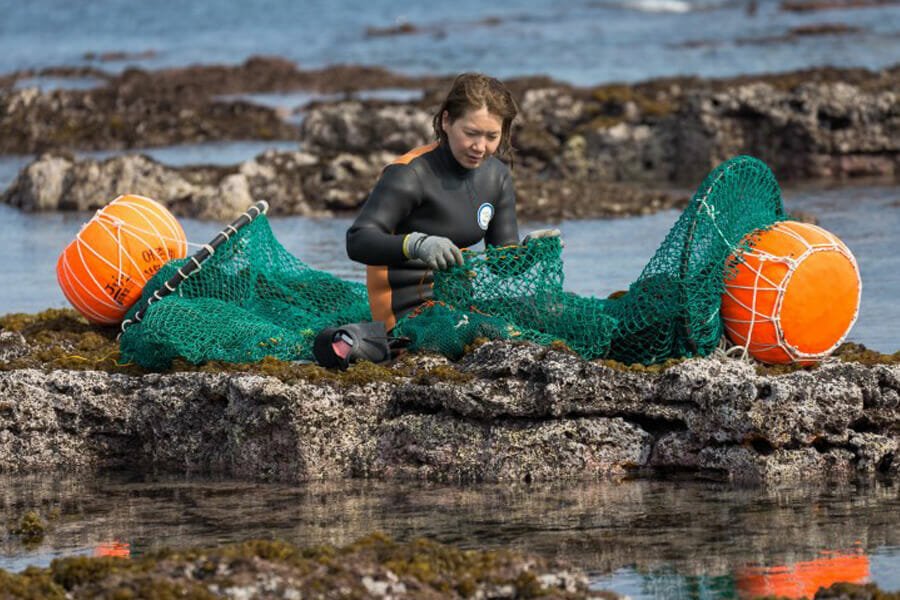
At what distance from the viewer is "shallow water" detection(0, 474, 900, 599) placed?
20.3 ft

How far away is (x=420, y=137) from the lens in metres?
22.0

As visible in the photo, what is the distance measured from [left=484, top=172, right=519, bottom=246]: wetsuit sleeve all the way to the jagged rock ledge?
1.01m

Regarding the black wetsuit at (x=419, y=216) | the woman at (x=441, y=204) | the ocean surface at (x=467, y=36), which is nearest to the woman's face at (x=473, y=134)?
the woman at (x=441, y=204)

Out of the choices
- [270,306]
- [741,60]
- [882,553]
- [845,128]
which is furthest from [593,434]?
[741,60]

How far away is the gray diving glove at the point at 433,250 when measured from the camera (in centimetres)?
813

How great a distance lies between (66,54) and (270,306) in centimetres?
4164

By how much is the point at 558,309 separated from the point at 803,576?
2.73 metres

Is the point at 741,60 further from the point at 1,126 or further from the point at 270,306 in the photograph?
the point at 270,306

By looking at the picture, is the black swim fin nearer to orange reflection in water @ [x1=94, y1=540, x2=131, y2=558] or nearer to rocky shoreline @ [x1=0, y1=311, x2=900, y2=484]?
rocky shoreline @ [x1=0, y1=311, x2=900, y2=484]

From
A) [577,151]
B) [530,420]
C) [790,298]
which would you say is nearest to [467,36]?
[577,151]

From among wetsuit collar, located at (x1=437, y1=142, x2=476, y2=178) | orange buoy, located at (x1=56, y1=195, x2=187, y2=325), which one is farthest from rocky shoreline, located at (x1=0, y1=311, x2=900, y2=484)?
orange buoy, located at (x1=56, y1=195, x2=187, y2=325)

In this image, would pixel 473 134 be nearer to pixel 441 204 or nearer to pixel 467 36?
pixel 441 204

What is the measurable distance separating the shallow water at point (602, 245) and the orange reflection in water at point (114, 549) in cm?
520

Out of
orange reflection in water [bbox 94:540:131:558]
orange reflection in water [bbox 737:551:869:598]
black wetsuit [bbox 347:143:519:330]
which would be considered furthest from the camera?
black wetsuit [bbox 347:143:519:330]
